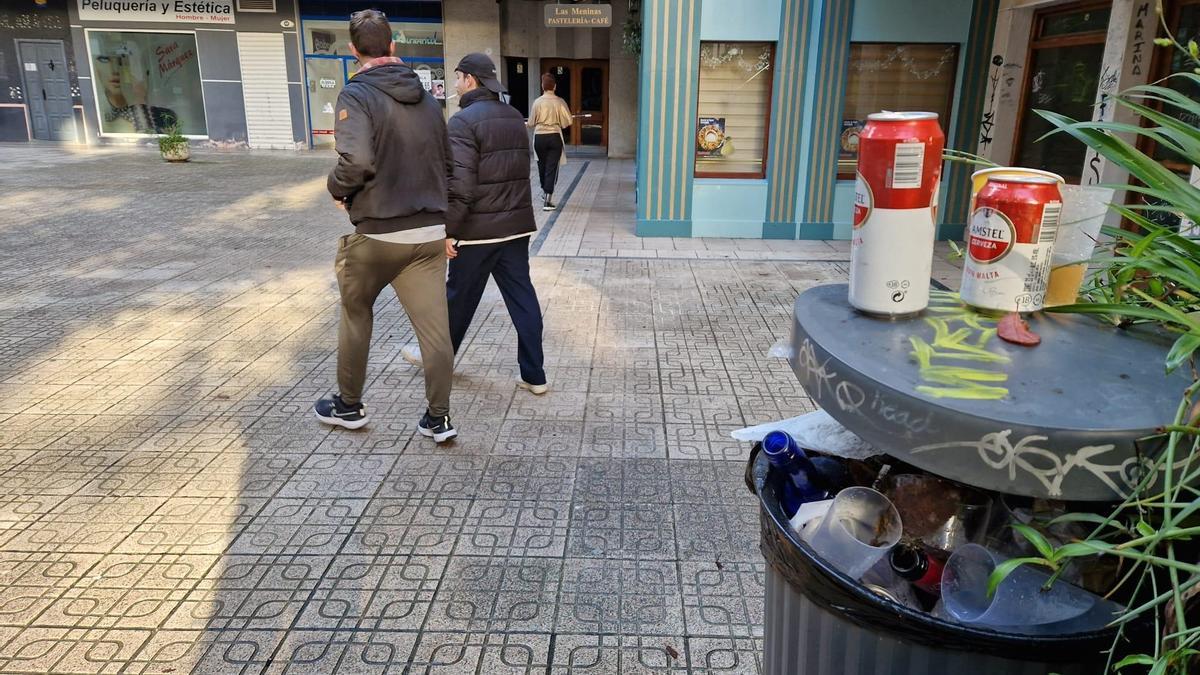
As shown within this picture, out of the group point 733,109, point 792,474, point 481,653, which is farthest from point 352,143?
point 733,109

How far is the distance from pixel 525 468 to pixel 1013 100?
7761mm

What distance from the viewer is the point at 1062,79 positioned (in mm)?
8188

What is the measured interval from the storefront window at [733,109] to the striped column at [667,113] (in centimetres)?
25

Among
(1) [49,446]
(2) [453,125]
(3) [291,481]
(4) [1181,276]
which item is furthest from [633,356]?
(4) [1181,276]

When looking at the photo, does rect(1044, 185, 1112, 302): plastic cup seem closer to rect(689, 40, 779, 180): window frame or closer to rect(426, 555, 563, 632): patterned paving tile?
rect(426, 555, 563, 632): patterned paving tile

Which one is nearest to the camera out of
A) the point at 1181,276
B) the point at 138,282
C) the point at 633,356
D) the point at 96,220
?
the point at 1181,276

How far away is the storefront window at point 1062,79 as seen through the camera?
7672 millimetres

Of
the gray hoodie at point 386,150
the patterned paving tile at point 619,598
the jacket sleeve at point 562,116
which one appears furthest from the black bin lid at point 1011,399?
the jacket sleeve at point 562,116

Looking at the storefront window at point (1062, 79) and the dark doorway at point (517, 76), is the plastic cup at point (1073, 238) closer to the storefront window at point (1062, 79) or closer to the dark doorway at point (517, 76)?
the storefront window at point (1062, 79)

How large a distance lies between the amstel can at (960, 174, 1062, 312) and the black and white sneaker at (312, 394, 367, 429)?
3.52 meters

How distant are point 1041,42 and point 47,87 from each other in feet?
77.5

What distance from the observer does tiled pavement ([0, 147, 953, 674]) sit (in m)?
2.85

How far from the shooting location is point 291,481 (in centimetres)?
395

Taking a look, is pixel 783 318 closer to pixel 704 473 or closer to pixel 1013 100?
pixel 704 473
